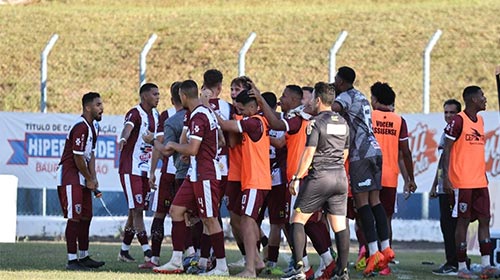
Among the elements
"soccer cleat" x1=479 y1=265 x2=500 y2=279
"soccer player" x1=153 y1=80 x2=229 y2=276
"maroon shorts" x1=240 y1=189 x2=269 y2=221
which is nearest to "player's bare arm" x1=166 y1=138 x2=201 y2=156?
"soccer player" x1=153 y1=80 x2=229 y2=276

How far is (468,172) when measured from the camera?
13.8 m

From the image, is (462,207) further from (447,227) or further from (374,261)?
(374,261)

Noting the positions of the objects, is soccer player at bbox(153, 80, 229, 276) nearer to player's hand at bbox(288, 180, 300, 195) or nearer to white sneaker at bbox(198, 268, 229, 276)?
white sneaker at bbox(198, 268, 229, 276)

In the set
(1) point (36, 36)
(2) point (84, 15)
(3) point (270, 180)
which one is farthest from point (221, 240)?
(2) point (84, 15)

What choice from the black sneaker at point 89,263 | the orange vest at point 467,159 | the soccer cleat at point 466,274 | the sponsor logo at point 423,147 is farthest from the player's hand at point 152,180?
the sponsor logo at point 423,147

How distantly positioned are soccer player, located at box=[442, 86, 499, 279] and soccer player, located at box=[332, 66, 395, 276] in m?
0.94

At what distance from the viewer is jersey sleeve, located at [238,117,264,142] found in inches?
502

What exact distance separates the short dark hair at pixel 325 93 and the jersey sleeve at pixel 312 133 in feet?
1.11

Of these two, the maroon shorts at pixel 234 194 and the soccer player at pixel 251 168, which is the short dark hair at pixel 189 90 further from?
the maroon shorts at pixel 234 194

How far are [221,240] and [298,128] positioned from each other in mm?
1504

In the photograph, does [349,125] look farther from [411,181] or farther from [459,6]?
[459,6]

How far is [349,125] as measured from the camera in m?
13.4

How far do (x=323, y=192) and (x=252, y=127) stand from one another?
4.02ft

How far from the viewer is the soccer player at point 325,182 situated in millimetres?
12062
